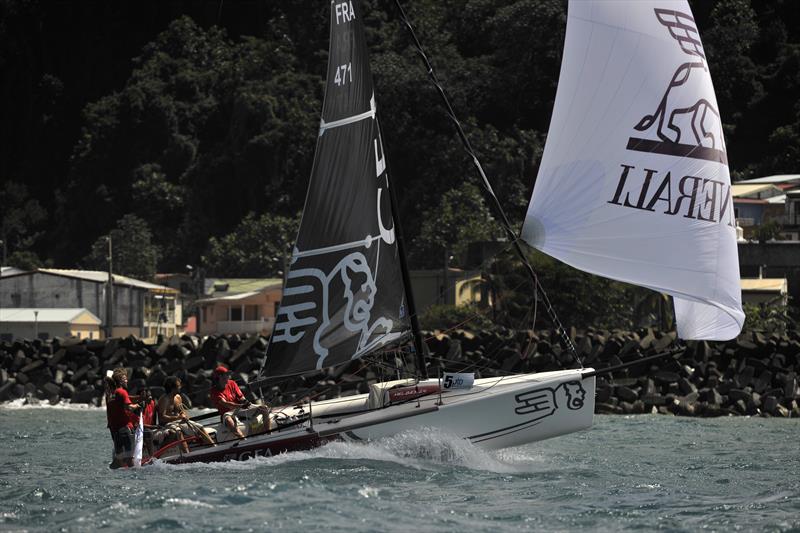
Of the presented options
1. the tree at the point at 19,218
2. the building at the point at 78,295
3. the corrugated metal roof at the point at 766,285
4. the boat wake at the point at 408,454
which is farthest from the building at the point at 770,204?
the tree at the point at 19,218

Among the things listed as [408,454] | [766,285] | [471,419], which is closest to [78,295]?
[766,285]

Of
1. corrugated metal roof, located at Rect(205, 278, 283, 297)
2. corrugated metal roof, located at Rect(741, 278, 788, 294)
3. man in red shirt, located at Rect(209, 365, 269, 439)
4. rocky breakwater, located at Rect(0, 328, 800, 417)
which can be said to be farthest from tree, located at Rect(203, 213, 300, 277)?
man in red shirt, located at Rect(209, 365, 269, 439)

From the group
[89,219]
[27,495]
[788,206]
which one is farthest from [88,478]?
[89,219]

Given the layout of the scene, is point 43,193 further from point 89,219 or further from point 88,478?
point 88,478

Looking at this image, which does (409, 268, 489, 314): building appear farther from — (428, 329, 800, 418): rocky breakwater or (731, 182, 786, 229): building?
(428, 329, 800, 418): rocky breakwater

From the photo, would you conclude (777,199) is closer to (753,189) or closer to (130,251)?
(753,189)

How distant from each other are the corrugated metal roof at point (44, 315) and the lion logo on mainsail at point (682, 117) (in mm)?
56592

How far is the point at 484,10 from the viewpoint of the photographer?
121m

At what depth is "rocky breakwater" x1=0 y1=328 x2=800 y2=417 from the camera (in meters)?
36.8

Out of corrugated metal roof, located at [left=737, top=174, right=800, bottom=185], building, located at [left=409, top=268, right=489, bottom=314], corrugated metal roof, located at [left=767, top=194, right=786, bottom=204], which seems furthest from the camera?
corrugated metal roof, located at [left=737, top=174, right=800, bottom=185]

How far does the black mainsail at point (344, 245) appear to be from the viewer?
936 inches

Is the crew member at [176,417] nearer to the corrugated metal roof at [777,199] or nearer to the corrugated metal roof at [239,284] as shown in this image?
the corrugated metal roof at [777,199]

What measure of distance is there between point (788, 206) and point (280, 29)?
70.3 metres

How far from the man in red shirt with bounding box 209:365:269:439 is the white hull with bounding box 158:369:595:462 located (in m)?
0.31
